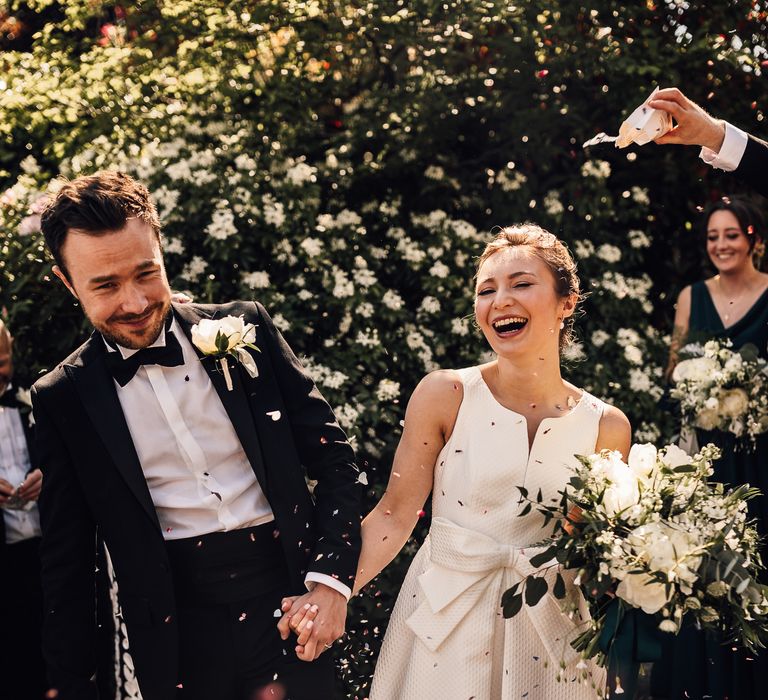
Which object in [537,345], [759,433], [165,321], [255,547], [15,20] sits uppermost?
[15,20]

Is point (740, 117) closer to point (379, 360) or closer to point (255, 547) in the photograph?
point (379, 360)

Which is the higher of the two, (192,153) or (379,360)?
(192,153)

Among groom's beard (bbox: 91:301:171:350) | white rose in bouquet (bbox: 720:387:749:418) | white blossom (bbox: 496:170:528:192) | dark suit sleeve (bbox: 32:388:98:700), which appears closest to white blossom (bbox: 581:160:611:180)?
white blossom (bbox: 496:170:528:192)

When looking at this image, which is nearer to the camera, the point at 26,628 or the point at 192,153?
the point at 26,628

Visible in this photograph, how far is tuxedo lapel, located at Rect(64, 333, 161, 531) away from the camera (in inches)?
94.4

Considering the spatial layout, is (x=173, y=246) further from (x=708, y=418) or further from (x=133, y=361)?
(x=708, y=418)

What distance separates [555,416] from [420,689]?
935 millimetres

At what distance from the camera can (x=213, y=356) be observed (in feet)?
8.41

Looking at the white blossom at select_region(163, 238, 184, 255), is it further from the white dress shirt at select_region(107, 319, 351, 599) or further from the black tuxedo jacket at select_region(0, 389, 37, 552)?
the white dress shirt at select_region(107, 319, 351, 599)

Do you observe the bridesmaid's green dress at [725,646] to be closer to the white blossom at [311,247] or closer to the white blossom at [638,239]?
the white blossom at [638,239]

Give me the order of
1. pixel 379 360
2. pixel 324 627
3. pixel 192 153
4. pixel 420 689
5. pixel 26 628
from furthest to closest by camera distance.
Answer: pixel 192 153, pixel 379 360, pixel 26 628, pixel 420 689, pixel 324 627

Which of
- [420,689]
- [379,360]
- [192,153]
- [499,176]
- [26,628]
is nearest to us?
[420,689]

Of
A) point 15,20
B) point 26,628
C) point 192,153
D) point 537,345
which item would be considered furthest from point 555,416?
point 15,20

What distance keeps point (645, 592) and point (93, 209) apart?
1.79 metres
